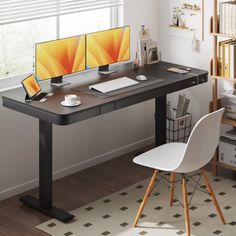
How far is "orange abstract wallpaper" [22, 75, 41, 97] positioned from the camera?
4.32 m

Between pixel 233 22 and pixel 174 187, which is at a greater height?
pixel 233 22

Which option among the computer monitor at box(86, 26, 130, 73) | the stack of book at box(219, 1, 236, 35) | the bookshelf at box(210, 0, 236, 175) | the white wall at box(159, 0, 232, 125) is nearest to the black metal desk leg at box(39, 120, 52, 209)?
the computer monitor at box(86, 26, 130, 73)

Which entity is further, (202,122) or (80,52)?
(80,52)

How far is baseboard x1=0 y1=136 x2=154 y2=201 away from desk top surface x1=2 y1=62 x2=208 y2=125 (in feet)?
2.26

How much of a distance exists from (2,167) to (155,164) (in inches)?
44.9

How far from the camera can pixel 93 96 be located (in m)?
4.47

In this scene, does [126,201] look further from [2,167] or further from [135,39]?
[135,39]

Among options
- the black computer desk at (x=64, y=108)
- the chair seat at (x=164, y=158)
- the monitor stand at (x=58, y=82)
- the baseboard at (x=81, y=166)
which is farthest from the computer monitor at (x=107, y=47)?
the chair seat at (x=164, y=158)

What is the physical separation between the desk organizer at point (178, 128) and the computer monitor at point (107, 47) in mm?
684

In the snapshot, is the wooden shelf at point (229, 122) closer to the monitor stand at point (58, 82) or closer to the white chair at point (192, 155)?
the white chair at point (192, 155)

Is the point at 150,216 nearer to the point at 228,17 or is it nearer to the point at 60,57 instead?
the point at 60,57

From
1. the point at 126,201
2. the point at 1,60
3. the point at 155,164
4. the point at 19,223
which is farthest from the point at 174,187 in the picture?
the point at 1,60

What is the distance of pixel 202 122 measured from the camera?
395 cm

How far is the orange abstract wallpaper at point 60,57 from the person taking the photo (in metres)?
4.51
